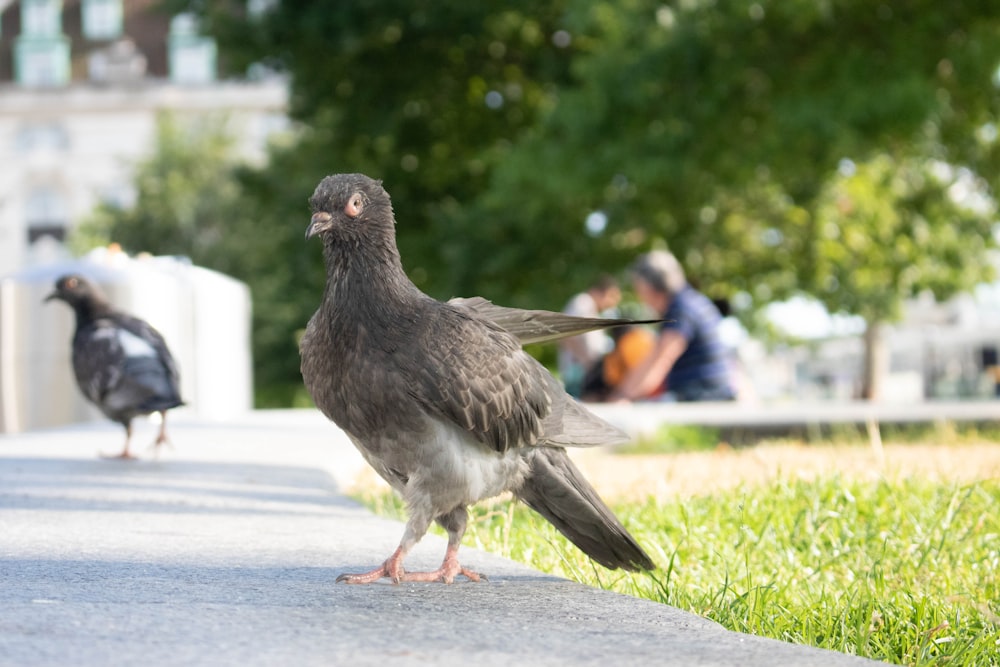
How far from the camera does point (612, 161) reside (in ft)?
46.1

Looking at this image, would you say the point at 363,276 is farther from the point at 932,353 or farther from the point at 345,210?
the point at 932,353

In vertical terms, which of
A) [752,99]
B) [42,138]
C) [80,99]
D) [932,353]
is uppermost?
[80,99]

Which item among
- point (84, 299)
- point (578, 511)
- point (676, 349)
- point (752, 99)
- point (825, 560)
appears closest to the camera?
point (578, 511)

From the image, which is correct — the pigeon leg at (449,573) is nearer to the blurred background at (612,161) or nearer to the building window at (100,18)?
the blurred background at (612,161)

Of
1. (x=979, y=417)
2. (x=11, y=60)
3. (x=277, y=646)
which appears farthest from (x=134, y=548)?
(x=11, y=60)

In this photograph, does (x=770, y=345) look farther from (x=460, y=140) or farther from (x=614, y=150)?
(x=614, y=150)

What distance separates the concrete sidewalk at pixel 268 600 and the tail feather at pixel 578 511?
0.20 meters

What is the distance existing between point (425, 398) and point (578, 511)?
608 millimetres

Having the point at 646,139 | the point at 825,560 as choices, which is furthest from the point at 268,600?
the point at 646,139

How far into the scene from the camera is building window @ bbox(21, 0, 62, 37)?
184 feet

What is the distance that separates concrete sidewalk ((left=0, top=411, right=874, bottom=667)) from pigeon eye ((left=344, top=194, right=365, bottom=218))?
96 centimetres

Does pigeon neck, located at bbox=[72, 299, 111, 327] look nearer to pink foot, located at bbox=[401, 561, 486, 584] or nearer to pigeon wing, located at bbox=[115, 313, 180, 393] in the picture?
pigeon wing, located at bbox=[115, 313, 180, 393]

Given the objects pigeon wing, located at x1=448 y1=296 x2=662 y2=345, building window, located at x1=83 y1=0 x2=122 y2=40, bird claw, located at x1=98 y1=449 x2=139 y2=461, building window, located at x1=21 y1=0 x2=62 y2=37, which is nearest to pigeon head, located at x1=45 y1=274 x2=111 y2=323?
bird claw, located at x1=98 y1=449 x2=139 y2=461

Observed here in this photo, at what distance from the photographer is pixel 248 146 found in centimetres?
5209
